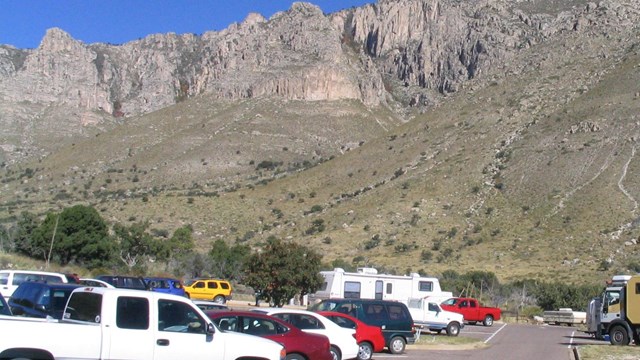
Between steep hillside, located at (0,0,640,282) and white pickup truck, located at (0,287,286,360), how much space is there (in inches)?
1639

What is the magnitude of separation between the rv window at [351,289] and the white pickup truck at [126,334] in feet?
63.7

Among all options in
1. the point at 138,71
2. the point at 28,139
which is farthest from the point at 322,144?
the point at 138,71

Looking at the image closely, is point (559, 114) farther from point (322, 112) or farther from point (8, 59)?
point (8, 59)

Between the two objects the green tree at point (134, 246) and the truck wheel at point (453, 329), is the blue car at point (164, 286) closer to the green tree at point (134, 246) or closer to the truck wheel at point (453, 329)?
the truck wheel at point (453, 329)

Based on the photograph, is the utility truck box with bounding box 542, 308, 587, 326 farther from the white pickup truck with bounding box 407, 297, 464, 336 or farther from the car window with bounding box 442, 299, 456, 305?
the white pickup truck with bounding box 407, 297, 464, 336

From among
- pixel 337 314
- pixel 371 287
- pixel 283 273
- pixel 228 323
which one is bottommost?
pixel 228 323

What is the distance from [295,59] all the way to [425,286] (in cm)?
9169

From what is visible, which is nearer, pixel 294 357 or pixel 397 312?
pixel 294 357

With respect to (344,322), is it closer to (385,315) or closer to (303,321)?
(303,321)

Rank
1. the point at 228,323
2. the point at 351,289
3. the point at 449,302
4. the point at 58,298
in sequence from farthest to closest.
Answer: the point at 449,302 → the point at 351,289 → the point at 58,298 → the point at 228,323

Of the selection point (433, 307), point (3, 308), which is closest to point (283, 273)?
point (433, 307)

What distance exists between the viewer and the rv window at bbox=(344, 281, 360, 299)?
32.5m

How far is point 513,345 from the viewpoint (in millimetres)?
28438

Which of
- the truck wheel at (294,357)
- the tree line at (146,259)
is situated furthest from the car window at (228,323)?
the tree line at (146,259)
